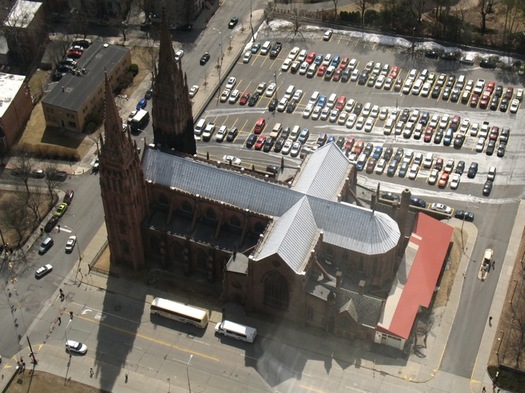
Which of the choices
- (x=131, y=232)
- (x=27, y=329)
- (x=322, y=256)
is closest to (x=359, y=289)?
(x=322, y=256)

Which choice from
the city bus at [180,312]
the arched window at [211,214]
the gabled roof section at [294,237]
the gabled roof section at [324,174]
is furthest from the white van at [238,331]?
the gabled roof section at [324,174]

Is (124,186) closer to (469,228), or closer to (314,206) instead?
(314,206)

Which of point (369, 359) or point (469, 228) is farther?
point (469, 228)

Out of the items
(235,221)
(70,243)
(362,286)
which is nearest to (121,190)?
(235,221)

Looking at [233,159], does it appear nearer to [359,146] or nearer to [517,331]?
[359,146]

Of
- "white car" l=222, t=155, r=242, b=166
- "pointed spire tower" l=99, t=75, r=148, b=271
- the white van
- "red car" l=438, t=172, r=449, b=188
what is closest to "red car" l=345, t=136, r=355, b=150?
"red car" l=438, t=172, r=449, b=188
